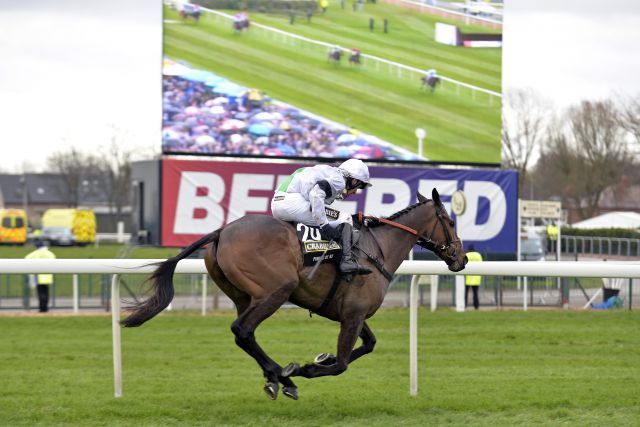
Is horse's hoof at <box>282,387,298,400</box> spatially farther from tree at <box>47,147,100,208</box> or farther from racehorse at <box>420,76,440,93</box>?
tree at <box>47,147,100,208</box>

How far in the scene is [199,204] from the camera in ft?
58.5

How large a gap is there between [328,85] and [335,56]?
0.53 meters

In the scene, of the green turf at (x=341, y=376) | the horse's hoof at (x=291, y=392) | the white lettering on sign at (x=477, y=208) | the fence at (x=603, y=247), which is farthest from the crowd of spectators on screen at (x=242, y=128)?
the fence at (x=603, y=247)

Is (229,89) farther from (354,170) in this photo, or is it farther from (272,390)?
(272,390)

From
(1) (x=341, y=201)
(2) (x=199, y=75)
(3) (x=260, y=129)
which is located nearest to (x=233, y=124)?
(3) (x=260, y=129)

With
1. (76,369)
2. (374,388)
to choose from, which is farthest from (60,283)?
(374,388)

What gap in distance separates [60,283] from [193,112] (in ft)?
20.6

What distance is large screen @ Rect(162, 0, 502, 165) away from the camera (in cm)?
1711

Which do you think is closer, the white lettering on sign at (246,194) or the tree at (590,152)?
the white lettering on sign at (246,194)

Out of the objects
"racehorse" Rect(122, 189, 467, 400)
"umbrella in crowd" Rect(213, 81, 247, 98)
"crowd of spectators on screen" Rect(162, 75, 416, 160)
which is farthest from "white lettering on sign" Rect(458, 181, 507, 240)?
"racehorse" Rect(122, 189, 467, 400)

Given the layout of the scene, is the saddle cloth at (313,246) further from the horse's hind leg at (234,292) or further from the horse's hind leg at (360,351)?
the horse's hind leg at (360,351)

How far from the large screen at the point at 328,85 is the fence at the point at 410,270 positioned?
10235 millimetres

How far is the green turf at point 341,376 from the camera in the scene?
6375mm

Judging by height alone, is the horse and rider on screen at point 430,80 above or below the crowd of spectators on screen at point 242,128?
above
